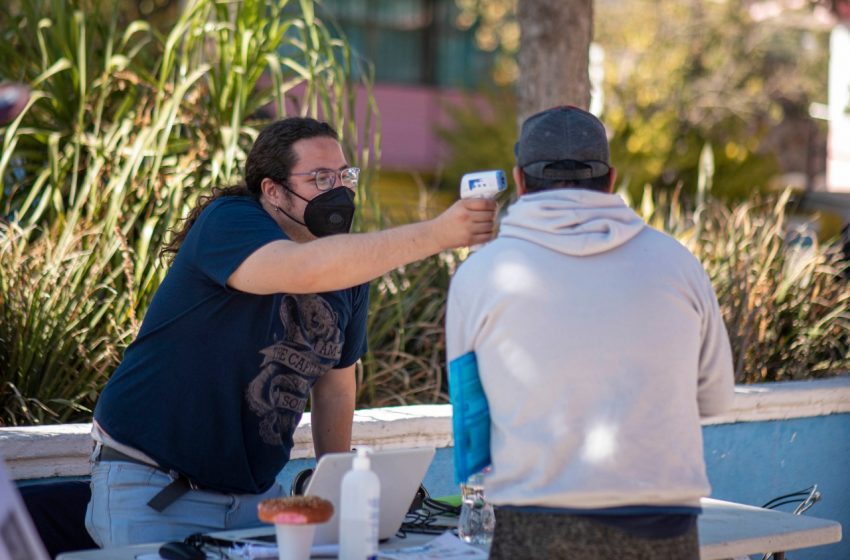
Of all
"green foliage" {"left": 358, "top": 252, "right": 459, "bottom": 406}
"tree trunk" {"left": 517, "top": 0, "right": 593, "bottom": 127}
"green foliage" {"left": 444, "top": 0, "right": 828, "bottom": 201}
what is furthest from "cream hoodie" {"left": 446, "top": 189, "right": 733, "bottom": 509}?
"green foliage" {"left": 444, "top": 0, "right": 828, "bottom": 201}

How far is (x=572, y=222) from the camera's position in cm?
260

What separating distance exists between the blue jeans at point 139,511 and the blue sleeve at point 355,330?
65 centimetres

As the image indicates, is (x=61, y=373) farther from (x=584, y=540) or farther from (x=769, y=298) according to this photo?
(x=769, y=298)

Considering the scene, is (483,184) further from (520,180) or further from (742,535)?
(742,535)

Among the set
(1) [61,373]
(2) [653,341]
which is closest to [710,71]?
(1) [61,373]

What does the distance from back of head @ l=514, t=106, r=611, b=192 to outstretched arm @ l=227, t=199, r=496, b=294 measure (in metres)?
0.35

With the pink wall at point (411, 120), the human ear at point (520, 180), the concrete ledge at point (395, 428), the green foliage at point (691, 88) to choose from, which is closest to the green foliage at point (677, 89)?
the green foliage at point (691, 88)

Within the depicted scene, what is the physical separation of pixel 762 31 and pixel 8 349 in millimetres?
18047

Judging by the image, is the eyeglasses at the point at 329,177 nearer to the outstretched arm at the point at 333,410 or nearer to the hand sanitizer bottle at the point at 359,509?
the outstretched arm at the point at 333,410

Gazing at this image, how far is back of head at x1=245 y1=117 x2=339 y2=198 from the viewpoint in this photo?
3510 millimetres

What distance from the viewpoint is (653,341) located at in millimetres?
2600

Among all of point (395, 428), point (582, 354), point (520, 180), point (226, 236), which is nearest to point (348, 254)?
point (226, 236)

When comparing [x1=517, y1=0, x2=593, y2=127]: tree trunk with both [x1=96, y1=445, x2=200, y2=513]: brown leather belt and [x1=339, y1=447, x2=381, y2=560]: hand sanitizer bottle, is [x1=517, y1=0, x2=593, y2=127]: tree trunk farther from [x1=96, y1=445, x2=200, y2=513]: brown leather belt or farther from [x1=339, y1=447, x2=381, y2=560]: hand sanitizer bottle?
[x1=339, y1=447, x2=381, y2=560]: hand sanitizer bottle

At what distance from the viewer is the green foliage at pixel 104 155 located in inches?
187
